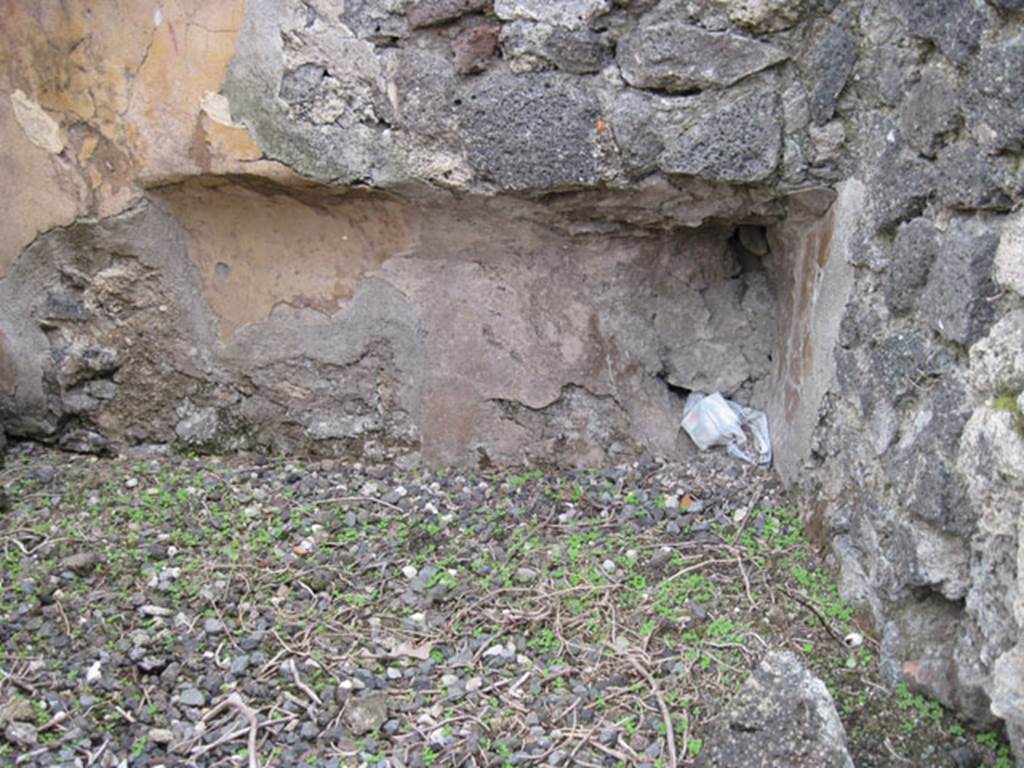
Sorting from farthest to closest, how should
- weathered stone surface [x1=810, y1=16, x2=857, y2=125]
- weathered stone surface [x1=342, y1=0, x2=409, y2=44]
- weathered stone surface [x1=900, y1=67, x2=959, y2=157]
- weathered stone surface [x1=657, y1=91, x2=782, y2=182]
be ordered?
1. weathered stone surface [x1=342, y1=0, x2=409, y2=44]
2. weathered stone surface [x1=657, y1=91, x2=782, y2=182]
3. weathered stone surface [x1=810, y1=16, x2=857, y2=125]
4. weathered stone surface [x1=900, y1=67, x2=959, y2=157]

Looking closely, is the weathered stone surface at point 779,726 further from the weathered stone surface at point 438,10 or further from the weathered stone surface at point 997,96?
the weathered stone surface at point 438,10

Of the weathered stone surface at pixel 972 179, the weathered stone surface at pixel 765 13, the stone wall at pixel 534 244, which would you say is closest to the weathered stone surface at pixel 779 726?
the stone wall at pixel 534 244

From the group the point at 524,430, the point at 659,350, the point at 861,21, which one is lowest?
the point at 524,430

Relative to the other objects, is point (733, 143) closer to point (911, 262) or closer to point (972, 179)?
point (911, 262)

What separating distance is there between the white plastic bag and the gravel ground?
0.06 meters

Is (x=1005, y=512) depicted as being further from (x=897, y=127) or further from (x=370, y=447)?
(x=370, y=447)

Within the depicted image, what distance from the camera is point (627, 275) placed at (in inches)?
110

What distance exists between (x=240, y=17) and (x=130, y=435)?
1.10 meters

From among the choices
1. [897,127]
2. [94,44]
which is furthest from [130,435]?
[897,127]

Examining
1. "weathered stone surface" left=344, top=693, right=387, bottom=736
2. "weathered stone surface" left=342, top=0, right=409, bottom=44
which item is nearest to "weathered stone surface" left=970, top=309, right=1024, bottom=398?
"weathered stone surface" left=344, top=693, right=387, bottom=736

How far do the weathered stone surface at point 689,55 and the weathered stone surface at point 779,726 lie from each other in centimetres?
118

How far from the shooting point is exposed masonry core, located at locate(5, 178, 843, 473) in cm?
276

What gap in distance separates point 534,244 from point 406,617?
3.01ft

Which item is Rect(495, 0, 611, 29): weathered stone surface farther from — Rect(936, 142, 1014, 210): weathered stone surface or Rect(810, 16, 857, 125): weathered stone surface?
Rect(936, 142, 1014, 210): weathered stone surface
